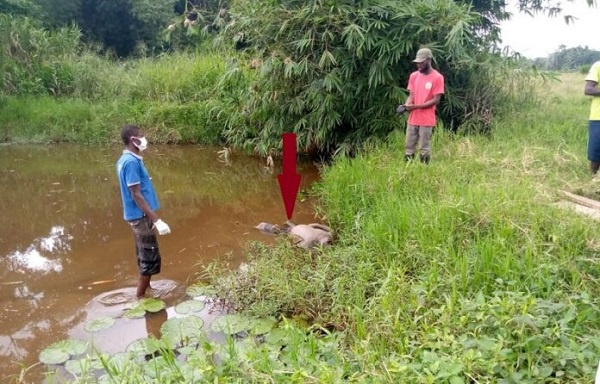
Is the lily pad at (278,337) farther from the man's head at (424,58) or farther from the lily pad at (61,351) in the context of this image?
the man's head at (424,58)

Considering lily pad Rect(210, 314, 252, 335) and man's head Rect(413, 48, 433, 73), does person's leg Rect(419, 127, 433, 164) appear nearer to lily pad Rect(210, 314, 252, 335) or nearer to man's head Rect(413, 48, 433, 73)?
man's head Rect(413, 48, 433, 73)

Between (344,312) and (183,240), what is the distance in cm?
250

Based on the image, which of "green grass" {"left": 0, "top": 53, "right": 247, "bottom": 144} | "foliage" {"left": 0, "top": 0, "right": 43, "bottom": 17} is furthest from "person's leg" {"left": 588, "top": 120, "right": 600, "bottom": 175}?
"foliage" {"left": 0, "top": 0, "right": 43, "bottom": 17}

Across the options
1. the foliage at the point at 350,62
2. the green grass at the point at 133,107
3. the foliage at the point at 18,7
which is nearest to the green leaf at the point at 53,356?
the foliage at the point at 350,62

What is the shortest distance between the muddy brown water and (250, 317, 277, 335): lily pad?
0.77m

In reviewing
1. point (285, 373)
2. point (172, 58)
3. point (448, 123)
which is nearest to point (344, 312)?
point (285, 373)

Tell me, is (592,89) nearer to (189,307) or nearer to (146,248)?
(189,307)

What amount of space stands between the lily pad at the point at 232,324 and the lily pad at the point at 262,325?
0.13 ft

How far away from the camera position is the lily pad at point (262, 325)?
316cm

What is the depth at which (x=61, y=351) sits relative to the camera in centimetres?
308

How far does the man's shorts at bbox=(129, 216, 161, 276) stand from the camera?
373cm

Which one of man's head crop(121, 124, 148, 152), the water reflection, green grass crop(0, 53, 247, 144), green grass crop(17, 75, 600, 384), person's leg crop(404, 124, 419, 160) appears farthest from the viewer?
green grass crop(0, 53, 247, 144)

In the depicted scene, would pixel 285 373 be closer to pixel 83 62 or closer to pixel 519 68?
pixel 519 68

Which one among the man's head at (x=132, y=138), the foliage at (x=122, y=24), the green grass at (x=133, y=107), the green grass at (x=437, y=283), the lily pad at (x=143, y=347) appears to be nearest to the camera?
the green grass at (x=437, y=283)
